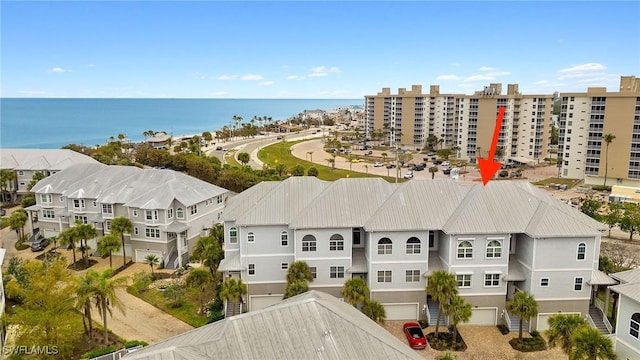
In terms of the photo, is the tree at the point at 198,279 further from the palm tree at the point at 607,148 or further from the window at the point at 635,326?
the palm tree at the point at 607,148

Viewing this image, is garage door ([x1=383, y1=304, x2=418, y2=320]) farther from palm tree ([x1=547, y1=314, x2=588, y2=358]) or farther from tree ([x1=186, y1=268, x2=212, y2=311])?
tree ([x1=186, y1=268, x2=212, y2=311])

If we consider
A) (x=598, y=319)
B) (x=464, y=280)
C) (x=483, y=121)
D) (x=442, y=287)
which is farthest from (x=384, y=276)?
(x=483, y=121)

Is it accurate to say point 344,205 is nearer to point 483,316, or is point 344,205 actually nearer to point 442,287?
point 442,287

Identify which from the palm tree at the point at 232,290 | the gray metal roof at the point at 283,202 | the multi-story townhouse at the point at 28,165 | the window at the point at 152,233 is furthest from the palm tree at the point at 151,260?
the multi-story townhouse at the point at 28,165

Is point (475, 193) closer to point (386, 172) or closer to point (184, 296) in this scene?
point (184, 296)

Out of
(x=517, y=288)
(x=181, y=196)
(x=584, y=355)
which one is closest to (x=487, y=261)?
(x=517, y=288)

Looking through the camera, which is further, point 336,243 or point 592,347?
point 336,243
